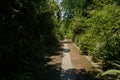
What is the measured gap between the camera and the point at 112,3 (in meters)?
13.6

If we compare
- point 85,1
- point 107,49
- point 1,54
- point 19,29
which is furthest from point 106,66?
point 85,1

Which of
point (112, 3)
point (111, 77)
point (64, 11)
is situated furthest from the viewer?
point (64, 11)

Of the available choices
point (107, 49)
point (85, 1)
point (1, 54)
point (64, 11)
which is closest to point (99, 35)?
point (107, 49)

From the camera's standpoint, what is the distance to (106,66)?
13.1 metres

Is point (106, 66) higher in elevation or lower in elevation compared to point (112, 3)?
lower

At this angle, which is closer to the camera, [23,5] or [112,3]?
[23,5]

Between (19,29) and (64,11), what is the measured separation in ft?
168

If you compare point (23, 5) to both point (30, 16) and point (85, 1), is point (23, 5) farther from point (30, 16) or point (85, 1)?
point (85, 1)

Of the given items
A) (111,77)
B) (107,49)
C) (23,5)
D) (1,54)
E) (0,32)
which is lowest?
(111,77)

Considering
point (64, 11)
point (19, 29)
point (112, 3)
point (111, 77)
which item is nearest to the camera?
point (19, 29)

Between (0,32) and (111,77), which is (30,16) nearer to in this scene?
(0,32)

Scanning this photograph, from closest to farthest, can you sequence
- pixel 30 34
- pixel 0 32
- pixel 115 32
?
pixel 0 32 → pixel 30 34 → pixel 115 32

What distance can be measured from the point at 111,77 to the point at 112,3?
196 inches

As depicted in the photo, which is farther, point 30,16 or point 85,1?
point 85,1
